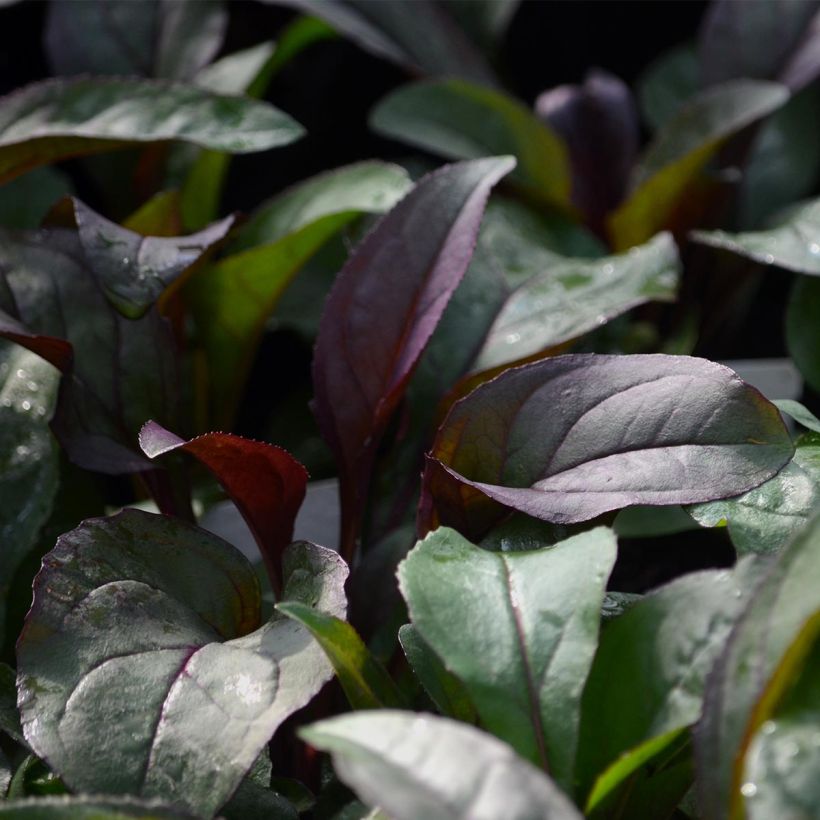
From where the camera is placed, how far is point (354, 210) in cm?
86

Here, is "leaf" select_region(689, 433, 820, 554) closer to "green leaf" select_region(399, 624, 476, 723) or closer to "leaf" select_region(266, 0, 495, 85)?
"green leaf" select_region(399, 624, 476, 723)

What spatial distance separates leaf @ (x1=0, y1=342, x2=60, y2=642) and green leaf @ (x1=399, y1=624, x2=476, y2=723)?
0.99ft

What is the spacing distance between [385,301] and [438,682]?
0.91ft

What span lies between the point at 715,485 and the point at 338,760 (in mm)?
274

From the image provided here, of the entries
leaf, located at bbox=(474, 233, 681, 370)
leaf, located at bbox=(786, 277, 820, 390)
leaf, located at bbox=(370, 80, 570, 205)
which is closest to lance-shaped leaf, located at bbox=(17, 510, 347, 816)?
leaf, located at bbox=(474, 233, 681, 370)

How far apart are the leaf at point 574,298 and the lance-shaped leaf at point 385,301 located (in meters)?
0.08

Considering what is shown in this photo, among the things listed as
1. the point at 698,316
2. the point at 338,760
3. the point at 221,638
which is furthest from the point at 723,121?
the point at 338,760

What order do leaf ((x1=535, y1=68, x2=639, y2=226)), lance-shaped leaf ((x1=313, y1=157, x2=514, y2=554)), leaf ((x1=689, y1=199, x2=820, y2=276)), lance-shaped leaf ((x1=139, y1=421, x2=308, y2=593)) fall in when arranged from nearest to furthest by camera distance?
lance-shaped leaf ((x1=139, y1=421, x2=308, y2=593)) < lance-shaped leaf ((x1=313, y1=157, x2=514, y2=554)) < leaf ((x1=689, y1=199, x2=820, y2=276)) < leaf ((x1=535, y1=68, x2=639, y2=226))

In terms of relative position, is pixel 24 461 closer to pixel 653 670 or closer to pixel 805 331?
A: pixel 653 670

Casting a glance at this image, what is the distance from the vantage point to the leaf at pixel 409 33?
3.47ft

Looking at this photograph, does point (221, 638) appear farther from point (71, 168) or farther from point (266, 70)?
point (71, 168)

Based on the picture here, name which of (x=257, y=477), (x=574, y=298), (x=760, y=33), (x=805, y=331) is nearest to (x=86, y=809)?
(x=257, y=477)

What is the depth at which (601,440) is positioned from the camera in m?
0.61

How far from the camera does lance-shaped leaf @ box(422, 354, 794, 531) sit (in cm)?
57
